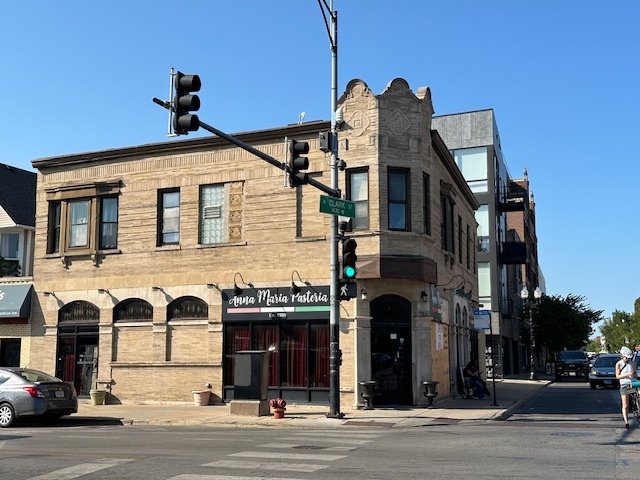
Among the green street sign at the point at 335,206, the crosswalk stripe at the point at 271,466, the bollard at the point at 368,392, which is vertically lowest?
the crosswalk stripe at the point at 271,466

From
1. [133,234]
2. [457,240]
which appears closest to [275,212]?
[133,234]

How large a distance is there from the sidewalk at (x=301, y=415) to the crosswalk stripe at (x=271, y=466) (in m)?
6.68

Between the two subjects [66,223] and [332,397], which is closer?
[332,397]

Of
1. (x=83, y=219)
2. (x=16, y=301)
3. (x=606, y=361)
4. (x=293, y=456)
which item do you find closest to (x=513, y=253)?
(x=606, y=361)

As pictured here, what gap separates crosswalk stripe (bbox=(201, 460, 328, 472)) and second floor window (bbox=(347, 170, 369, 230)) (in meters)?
12.1

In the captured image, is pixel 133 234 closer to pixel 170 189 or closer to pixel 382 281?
pixel 170 189

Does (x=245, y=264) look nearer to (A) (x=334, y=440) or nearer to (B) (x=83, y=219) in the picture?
(B) (x=83, y=219)

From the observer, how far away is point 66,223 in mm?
25719

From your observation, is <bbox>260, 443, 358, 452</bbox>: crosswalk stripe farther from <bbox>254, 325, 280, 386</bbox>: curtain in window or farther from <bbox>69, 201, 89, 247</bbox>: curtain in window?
<bbox>69, 201, 89, 247</bbox>: curtain in window

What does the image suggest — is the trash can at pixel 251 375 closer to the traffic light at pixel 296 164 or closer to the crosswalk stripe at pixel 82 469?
the traffic light at pixel 296 164

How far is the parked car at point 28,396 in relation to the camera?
17031 mm

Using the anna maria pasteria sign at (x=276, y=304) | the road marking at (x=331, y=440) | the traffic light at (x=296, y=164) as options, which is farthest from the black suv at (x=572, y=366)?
the traffic light at (x=296, y=164)

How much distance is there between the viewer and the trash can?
1875 centimetres

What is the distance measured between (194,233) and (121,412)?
20.7ft
